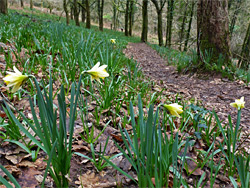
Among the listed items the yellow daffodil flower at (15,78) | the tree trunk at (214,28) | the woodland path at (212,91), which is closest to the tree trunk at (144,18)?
the tree trunk at (214,28)

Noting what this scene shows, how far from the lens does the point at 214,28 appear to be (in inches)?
158

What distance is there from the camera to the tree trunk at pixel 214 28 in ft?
12.9

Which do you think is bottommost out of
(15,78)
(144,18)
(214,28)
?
(15,78)

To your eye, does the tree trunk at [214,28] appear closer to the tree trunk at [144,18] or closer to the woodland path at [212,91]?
the woodland path at [212,91]

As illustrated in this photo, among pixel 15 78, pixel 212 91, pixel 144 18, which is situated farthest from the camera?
pixel 144 18

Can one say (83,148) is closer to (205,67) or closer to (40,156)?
(40,156)

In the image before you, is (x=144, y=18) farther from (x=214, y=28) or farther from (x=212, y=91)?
(x=212, y=91)

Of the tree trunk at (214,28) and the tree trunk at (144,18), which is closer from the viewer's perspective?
the tree trunk at (214,28)

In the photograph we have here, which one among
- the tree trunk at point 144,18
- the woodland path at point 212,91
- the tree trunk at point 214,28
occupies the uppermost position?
the tree trunk at point 144,18

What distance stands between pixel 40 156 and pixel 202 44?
4.12 m

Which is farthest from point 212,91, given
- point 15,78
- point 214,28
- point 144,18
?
point 144,18

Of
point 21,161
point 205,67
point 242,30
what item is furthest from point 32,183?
point 242,30

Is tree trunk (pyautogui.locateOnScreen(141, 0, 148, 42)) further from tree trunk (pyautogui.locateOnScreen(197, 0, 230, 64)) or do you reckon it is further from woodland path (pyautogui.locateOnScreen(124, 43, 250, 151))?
woodland path (pyautogui.locateOnScreen(124, 43, 250, 151))

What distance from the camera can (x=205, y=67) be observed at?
4.15 metres
